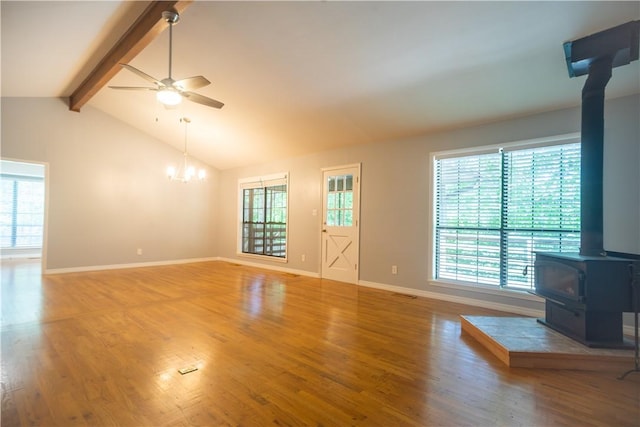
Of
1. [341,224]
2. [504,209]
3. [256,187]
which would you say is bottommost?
[341,224]

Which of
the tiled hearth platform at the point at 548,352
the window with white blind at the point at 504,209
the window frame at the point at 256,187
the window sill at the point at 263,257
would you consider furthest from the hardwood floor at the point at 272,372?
the window frame at the point at 256,187

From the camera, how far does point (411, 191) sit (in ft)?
15.6

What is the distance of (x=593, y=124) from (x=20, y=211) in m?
13.0

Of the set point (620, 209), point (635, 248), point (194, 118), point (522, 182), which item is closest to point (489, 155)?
point (522, 182)

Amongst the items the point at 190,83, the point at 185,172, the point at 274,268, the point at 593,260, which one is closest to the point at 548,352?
the point at 593,260

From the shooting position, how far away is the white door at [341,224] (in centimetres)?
548

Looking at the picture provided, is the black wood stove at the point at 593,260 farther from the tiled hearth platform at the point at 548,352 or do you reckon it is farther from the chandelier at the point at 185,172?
the chandelier at the point at 185,172

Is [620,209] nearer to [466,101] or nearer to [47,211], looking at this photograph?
[466,101]

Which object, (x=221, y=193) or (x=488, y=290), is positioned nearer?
(x=488, y=290)

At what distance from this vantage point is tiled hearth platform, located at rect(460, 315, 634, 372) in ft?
7.64

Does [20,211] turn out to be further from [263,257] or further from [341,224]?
[341,224]

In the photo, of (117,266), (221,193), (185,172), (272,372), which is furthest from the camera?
(221,193)

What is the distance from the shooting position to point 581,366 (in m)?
2.36

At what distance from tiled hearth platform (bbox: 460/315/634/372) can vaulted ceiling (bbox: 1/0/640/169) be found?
265 centimetres
